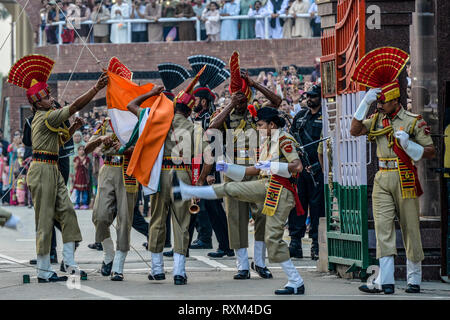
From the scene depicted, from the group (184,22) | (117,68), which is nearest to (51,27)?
(184,22)

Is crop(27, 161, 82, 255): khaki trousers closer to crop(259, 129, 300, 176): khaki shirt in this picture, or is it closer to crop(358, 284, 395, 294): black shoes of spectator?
crop(259, 129, 300, 176): khaki shirt

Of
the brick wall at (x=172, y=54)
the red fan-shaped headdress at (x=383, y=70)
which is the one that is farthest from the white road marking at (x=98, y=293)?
the brick wall at (x=172, y=54)

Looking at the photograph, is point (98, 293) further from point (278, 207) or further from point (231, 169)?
point (278, 207)

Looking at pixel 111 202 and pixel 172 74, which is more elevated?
pixel 172 74

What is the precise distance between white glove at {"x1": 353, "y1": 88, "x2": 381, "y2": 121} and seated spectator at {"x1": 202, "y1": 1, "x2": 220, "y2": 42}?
19716mm

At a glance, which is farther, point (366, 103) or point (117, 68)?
point (117, 68)

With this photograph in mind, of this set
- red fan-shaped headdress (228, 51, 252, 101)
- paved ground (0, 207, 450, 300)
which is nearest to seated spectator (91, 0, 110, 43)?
paved ground (0, 207, 450, 300)

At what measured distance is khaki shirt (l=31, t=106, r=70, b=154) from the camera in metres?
11.0

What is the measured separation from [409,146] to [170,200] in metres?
2.79

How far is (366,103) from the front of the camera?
10000 mm

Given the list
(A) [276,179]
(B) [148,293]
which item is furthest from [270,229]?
(B) [148,293]

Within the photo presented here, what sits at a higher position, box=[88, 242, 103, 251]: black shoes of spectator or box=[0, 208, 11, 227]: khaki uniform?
box=[0, 208, 11, 227]: khaki uniform
